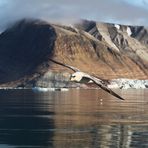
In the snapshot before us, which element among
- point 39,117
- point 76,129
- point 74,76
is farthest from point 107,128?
point 74,76

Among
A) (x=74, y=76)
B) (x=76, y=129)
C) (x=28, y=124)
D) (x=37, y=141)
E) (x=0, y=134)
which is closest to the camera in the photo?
(x=74, y=76)

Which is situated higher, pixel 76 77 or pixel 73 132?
pixel 76 77

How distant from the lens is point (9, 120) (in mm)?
92375

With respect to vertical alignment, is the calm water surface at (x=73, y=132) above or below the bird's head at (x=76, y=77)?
below

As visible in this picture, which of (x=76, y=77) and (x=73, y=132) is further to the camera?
(x=73, y=132)

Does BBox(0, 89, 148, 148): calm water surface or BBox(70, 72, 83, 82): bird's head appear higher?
BBox(70, 72, 83, 82): bird's head

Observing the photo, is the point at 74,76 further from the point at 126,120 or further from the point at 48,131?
the point at 126,120

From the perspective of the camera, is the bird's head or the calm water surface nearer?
the bird's head

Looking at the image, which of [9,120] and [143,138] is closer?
[143,138]

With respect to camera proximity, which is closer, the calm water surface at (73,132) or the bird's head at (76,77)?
the bird's head at (76,77)

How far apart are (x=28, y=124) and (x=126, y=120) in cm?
1615

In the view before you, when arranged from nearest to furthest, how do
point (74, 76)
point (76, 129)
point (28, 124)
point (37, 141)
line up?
point (74, 76)
point (37, 141)
point (76, 129)
point (28, 124)

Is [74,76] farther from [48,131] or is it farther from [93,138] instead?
[48,131]

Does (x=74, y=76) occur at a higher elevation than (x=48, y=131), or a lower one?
higher
